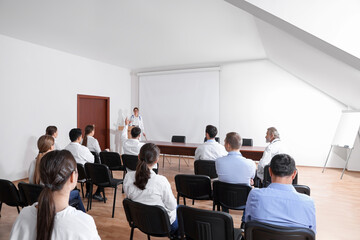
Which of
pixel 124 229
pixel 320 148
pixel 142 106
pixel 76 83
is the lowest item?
pixel 124 229

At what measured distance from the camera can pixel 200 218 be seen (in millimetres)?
1635

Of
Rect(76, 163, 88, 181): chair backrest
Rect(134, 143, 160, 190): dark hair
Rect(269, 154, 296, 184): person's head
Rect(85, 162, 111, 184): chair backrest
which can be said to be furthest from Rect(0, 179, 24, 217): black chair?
Rect(269, 154, 296, 184): person's head

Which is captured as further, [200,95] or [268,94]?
[200,95]

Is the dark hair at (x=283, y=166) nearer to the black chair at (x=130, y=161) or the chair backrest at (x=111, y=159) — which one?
the black chair at (x=130, y=161)

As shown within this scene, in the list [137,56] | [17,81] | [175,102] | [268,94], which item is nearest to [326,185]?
[268,94]

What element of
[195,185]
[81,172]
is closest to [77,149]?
[81,172]

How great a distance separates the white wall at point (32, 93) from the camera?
4977 millimetres

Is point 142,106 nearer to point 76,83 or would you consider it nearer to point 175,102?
point 175,102

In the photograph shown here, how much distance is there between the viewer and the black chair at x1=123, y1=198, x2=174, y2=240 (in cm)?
183

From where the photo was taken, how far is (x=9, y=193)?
2576mm

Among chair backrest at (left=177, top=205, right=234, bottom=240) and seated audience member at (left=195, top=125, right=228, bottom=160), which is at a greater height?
seated audience member at (left=195, top=125, right=228, bottom=160)

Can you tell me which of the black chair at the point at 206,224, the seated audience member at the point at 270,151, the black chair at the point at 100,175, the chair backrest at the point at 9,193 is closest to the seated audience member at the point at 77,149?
the black chair at the point at 100,175

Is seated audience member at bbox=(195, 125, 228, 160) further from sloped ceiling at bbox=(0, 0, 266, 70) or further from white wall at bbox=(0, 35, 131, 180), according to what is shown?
white wall at bbox=(0, 35, 131, 180)

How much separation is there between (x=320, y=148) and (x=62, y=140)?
6829 mm
